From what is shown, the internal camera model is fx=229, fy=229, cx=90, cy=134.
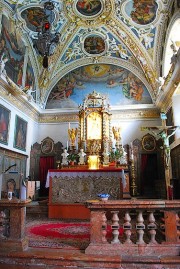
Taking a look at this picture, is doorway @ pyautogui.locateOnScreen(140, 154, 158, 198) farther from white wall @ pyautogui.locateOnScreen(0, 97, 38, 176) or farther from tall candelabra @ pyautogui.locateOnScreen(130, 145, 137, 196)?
white wall @ pyautogui.locateOnScreen(0, 97, 38, 176)

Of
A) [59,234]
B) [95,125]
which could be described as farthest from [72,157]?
[59,234]

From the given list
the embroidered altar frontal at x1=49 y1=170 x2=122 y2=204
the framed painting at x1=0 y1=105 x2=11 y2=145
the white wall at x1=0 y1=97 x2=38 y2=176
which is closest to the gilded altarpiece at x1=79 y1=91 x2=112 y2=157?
the white wall at x1=0 y1=97 x2=38 y2=176

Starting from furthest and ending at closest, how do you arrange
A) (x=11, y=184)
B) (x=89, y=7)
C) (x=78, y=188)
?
(x=89, y=7) → (x=11, y=184) → (x=78, y=188)

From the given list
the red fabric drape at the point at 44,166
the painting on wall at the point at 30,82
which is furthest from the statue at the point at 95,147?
the painting on wall at the point at 30,82

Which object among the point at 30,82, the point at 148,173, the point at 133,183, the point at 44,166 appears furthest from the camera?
the point at 44,166

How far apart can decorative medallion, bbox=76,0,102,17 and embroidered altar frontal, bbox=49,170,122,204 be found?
7.64 m

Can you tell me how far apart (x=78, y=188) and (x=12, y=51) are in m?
7.22

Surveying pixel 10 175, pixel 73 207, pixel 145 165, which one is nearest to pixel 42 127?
pixel 10 175

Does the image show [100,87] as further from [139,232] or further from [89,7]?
[139,232]

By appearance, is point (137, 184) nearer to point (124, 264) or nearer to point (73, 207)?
point (73, 207)

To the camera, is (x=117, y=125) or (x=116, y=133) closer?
(x=116, y=133)

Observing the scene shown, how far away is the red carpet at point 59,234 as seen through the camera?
4.16 metres

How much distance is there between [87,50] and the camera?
13.2 meters

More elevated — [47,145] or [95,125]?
[95,125]
